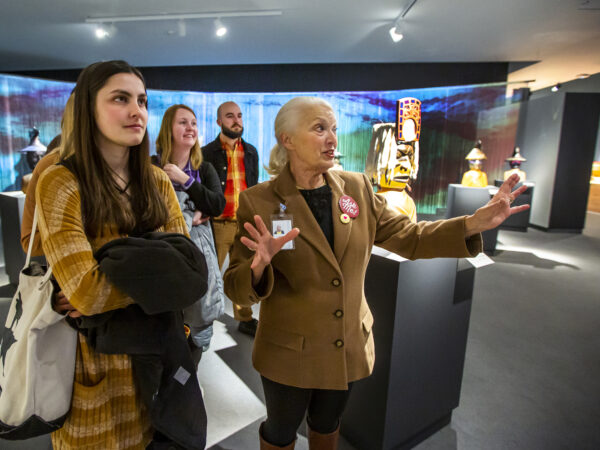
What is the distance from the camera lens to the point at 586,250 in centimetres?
659

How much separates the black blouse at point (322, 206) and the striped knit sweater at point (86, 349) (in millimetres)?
491

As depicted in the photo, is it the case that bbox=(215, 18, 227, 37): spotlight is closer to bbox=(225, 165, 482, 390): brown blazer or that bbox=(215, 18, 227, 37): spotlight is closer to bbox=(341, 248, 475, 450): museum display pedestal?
bbox=(341, 248, 475, 450): museum display pedestal

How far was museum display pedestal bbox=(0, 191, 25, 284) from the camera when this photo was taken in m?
3.97

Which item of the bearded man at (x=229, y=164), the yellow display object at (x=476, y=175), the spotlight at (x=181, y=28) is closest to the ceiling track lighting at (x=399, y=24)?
the yellow display object at (x=476, y=175)

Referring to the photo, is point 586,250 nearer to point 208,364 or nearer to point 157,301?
point 208,364

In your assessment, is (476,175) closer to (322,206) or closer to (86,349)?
(322,206)

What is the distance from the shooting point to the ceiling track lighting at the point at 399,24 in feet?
17.0

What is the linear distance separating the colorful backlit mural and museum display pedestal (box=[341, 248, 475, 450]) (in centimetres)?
700

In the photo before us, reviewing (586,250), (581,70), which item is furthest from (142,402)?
(581,70)

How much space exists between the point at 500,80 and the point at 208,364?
27.9ft

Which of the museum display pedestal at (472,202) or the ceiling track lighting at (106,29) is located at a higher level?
the ceiling track lighting at (106,29)

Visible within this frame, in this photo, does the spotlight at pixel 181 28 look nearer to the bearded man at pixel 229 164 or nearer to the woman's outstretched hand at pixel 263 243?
the bearded man at pixel 229 164

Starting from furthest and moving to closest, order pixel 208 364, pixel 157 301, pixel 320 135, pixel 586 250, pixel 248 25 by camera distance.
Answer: pixel 586 250, pixel 248 25, pixel 208 364, pixel 320 135, pixel 157 301

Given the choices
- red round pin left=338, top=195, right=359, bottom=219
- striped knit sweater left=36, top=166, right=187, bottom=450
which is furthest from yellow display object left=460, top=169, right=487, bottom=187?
striped knit sweater left=36, top=166, right=187, bottom=450
